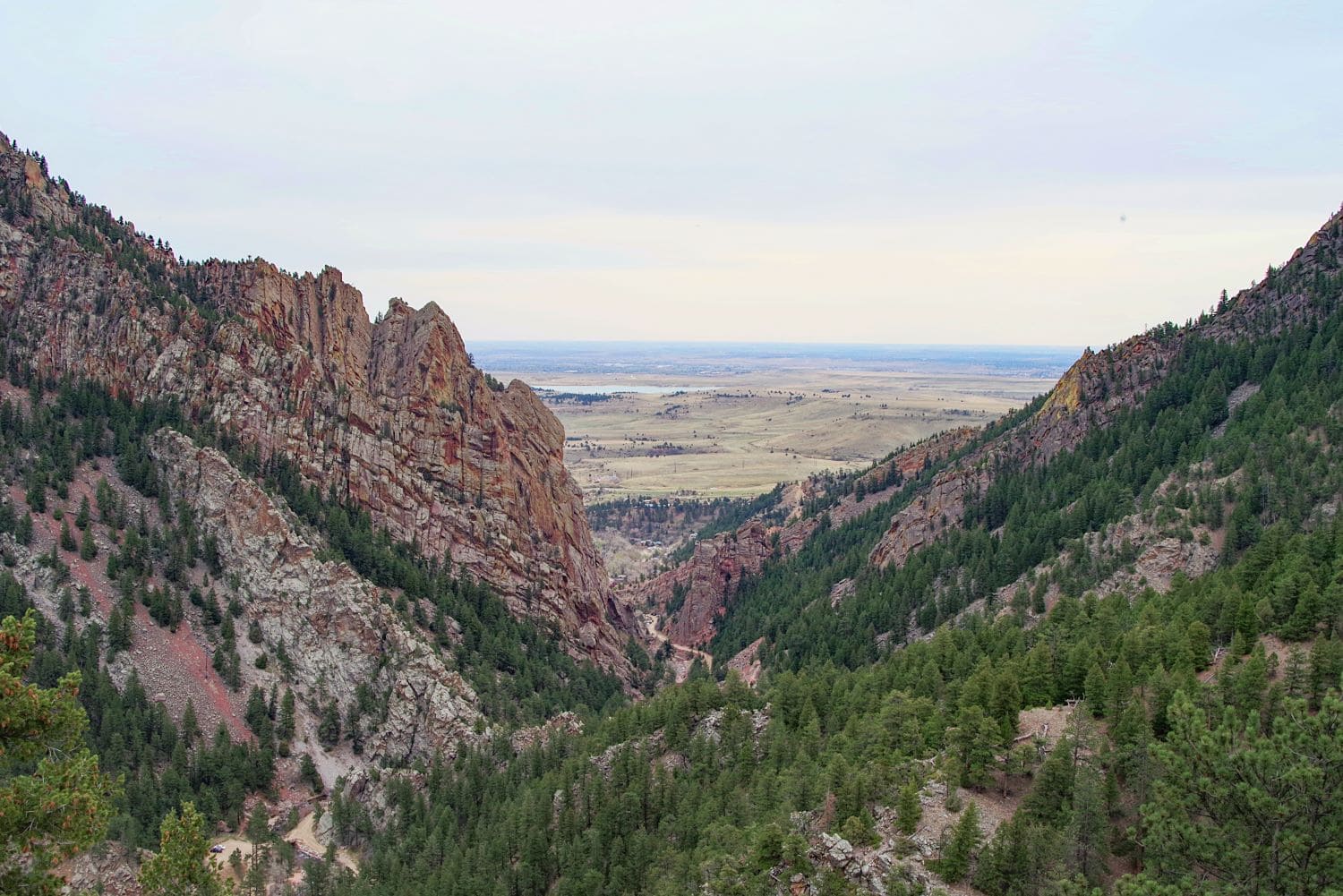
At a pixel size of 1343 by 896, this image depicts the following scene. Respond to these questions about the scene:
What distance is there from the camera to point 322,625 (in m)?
94.4

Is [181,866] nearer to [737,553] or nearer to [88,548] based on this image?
[88,548]

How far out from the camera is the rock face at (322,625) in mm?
89438

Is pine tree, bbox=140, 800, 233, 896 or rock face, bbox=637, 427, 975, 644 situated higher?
pine tree, bbox=140, 800, 233, 896

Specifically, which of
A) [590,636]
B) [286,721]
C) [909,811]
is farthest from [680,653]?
[909,811]

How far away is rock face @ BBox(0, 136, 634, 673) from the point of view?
4368 inches

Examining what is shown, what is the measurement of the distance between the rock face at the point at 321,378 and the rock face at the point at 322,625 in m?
11.5

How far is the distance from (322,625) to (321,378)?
3946cm

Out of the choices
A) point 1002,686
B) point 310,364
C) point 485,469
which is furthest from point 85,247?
point 1002,686

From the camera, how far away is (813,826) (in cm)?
4056

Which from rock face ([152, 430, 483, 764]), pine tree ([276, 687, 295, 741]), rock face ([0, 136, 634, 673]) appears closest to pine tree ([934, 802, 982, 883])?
rock face ([152, 430, 483, 764])

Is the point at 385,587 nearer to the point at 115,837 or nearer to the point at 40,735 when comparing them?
the point at 115,837

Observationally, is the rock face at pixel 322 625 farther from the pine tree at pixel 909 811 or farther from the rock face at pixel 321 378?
the pine tree at pixel 909 811

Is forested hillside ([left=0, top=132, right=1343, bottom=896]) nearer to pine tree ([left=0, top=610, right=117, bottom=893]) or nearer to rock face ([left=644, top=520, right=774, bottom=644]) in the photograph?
pine tree ([left=0, top=610, right=117, bottom=893])

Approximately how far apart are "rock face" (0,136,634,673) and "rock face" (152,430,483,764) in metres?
11.5
